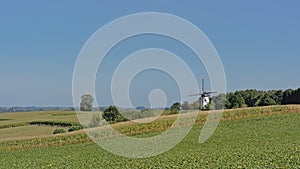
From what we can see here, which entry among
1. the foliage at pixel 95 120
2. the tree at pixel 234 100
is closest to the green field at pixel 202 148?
the foliage at pixel 95 120

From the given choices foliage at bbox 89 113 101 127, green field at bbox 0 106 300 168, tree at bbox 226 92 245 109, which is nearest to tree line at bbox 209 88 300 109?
tree at bbox 226 92 245 109

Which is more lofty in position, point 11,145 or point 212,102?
point 212,102

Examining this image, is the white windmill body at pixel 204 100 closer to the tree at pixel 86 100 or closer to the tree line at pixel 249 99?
the tree line at pixel 249 99

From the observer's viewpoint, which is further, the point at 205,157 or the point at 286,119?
the point at 286,119

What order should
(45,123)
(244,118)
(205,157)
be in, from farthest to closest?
Answer: (45,123) < (244,118) < (205,157)

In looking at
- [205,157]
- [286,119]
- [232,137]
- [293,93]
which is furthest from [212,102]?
[205,157]

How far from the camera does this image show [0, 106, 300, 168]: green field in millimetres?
21047

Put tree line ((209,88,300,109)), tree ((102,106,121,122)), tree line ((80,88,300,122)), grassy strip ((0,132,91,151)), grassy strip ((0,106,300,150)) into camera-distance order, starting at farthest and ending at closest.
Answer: tree line ((209,88,300,109)) → tree line ((80,88,300,122)) → tree ((102,106,121,122)) → grassy strip ((0,106,300,150)) → grassy strip ((0,132,91,151))

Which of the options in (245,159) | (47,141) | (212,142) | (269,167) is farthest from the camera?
(47,141)

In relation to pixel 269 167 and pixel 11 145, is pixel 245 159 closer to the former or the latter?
pixel 269 167

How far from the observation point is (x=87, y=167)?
2211 cm

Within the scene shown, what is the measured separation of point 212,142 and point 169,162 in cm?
1215

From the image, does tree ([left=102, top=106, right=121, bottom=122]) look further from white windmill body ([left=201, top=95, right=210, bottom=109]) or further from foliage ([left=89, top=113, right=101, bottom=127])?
white windmill body ([left=201, top=95, right=210, bottom=109])

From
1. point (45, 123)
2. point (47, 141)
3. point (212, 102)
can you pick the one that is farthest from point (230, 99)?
point (47, 141)
